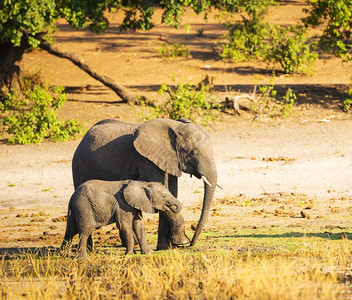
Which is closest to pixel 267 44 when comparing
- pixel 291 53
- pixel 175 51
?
pixel 291 53

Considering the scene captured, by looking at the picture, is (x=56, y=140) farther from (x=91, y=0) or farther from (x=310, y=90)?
(x=310, y=90)

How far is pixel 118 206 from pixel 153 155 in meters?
0.71

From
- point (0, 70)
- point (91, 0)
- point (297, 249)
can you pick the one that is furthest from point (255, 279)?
point (0, 70)

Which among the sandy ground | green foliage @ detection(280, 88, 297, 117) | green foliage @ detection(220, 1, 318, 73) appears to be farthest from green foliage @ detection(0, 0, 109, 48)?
green foliage @ detection(280, 88, 297, 117)

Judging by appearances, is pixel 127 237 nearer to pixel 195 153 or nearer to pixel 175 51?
pixel 195 153

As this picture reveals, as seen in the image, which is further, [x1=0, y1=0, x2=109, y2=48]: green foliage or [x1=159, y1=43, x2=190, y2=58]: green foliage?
[x1=159, y1=43, x2=190, y2=58]: green foliage

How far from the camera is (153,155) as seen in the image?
814 centimetres

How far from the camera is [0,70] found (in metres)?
18.8

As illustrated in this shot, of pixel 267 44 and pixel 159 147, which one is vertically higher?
pixel 159 147

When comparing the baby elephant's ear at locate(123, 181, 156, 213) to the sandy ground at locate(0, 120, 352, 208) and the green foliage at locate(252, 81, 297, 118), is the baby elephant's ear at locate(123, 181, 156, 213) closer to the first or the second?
the sandy ground at locate(0, 120, 352, 208)

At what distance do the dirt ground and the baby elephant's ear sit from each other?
1691mm

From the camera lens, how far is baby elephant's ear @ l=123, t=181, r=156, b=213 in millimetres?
7848

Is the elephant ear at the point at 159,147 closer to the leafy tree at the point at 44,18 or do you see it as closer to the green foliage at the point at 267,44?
the leafy tree at the point at 44,18

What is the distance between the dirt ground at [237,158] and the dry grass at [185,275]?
1483 millimetres
